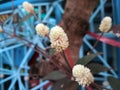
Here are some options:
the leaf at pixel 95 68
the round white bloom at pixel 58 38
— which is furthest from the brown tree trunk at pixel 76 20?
the round white bloom at pixel 58 38

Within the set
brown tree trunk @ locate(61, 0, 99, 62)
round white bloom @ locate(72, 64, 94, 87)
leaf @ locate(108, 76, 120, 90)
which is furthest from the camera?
brown tree trunk @ locate(61, 0, 99, 62)

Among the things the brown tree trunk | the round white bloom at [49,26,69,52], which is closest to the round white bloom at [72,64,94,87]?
the round white bloom at [49,26,69,52]

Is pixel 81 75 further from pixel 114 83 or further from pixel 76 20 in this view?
pixel 76 20

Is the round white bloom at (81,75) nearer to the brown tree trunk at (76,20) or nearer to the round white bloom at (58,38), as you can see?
the round white bloom at (58,38)

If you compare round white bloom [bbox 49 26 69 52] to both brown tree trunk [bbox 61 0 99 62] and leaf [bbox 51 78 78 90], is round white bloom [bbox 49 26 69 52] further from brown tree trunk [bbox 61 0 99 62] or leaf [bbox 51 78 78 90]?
brown tree trunk [bbox 61 0 99 62]

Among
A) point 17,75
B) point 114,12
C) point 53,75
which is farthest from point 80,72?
point 17,75

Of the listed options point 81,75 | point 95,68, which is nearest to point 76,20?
point 95,68
